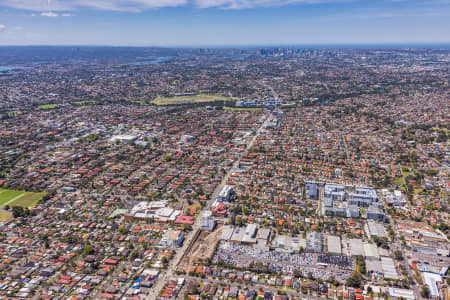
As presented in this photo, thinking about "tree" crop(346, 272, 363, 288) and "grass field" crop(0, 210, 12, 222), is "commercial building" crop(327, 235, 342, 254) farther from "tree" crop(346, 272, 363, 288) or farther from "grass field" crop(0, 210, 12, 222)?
"grass field" crop(0, 210, 12, 222)

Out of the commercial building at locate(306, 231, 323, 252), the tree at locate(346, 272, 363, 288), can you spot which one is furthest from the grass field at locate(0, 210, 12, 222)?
the tree at locate(346, 272, 363, 288)

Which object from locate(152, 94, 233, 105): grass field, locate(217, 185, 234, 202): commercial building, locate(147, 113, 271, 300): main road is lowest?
locate(147, 113, 271, 300): main road

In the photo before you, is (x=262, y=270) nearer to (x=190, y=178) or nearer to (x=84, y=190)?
(x=190, y=178)

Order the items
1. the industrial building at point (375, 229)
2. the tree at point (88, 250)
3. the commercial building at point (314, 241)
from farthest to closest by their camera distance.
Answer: the industrial building at point (375, 229), the tree at point (88, 250), the commercial building at point (314, 241)

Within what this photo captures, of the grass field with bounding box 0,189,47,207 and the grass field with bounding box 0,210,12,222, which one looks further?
the grass field with bounding box 0,189,47,207

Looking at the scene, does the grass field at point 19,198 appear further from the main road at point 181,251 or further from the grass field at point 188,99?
the grass field at point 188,99

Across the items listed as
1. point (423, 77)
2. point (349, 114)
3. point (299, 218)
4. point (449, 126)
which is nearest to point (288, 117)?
point (349, 114)

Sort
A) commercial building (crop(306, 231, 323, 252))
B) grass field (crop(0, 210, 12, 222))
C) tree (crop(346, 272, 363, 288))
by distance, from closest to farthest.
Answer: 1. tree (crop(346, 272, 363, 288))
2. commercial building (crop(306, 231, 323, 252))
3. grass field (crop(0, 210, 12, 222))

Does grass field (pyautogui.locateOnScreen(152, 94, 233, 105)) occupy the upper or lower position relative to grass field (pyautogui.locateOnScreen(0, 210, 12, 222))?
upper

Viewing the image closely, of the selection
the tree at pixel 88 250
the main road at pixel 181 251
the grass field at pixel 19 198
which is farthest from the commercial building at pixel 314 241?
the grass field at pixel 19 198
